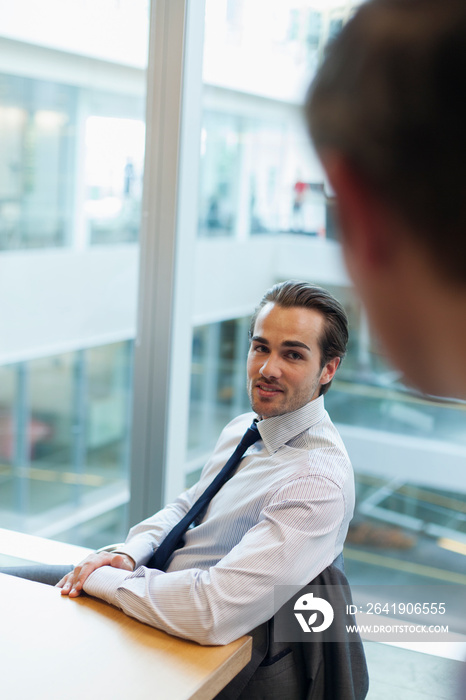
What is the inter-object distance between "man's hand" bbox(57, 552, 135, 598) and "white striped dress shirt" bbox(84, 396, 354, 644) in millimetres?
27

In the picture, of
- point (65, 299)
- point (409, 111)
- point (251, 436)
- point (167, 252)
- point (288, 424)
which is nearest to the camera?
point (409, 111)

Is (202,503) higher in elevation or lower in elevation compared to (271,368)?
lower

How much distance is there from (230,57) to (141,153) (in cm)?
50

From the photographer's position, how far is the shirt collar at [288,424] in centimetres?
185

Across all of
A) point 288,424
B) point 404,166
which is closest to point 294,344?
point 288,424

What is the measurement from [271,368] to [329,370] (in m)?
0.18

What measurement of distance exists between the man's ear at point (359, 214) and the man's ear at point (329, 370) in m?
1.69

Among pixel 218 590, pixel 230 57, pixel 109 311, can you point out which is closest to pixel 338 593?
pixel 218 590

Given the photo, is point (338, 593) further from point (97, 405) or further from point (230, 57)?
point (97, 405)

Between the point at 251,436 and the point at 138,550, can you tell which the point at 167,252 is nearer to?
the point at 251,436

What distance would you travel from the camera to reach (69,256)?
3.24 m

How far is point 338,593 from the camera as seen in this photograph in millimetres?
1654

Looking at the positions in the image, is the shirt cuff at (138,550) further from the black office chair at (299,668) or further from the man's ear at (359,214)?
the man's ear at (359,214)

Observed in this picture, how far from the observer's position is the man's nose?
6.24ft
